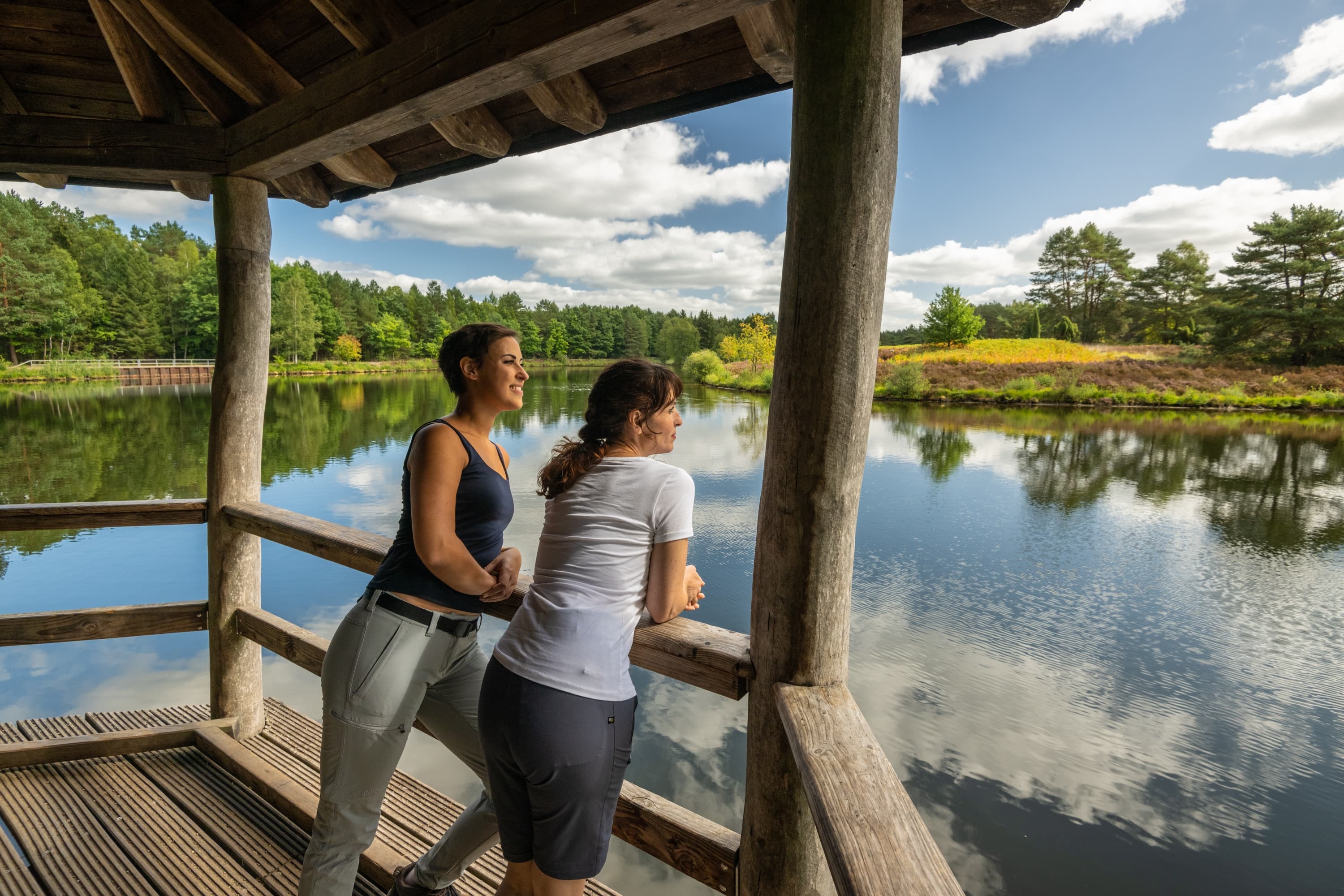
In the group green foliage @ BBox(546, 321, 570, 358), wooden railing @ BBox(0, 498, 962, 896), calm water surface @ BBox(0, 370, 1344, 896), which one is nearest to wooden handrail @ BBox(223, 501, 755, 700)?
wooden railing @ BBox(0, 498, 962, 896)

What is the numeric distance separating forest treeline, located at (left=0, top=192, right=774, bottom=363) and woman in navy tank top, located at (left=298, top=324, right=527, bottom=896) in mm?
14232

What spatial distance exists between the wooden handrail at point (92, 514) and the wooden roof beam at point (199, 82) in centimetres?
139

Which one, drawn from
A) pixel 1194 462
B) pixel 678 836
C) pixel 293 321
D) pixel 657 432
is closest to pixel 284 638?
pixel 678 836

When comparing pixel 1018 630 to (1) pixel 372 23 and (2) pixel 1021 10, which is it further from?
(1) pixel 372 23

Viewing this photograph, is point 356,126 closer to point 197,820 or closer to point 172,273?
point 197,820

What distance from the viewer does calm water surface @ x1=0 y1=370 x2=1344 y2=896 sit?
17.0ft

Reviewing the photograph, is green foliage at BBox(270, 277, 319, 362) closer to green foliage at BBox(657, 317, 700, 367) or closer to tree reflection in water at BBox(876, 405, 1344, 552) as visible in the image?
green foliage at BBox(657, 317, 700, 367)

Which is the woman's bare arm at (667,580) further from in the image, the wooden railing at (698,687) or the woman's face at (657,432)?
the woman's face at (657,432)

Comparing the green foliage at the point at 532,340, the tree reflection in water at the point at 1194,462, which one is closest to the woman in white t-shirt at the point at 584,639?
the green foliage at the point at 532,340

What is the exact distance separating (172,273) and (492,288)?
2006 cm

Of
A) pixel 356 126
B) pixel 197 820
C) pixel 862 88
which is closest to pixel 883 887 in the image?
pixel 862 88

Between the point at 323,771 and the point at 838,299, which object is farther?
the point at 323,771

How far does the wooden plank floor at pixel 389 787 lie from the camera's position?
1.92 meters

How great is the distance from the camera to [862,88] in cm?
110
